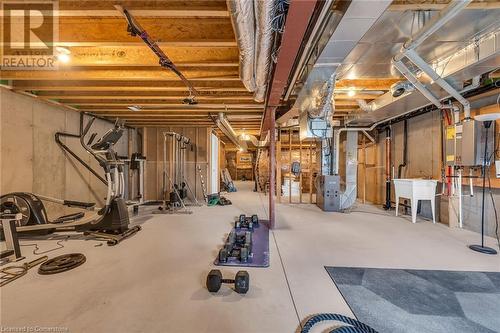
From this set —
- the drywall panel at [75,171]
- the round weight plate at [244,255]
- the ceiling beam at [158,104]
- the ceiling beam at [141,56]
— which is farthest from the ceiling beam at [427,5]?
the drywall panel at [75,171]

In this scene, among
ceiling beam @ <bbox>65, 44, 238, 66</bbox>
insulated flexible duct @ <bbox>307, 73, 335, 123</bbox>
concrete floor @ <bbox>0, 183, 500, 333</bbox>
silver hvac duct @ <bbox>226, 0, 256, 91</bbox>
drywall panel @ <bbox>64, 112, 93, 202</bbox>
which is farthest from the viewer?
drywall panel @ <bbox>64, 112, 93, 202</bbox>

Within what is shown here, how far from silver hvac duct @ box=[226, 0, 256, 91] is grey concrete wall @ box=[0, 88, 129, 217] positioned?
152 inches

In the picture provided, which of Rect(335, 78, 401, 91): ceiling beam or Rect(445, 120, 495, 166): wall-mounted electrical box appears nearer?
Rect(445, 120, 495, 166): wall-mounted electrical box

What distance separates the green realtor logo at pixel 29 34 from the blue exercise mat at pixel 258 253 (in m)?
2.88

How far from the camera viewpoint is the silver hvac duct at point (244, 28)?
1.37 meters

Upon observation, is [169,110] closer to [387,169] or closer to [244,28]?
[244,28]

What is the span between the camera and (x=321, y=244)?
2.93 metres

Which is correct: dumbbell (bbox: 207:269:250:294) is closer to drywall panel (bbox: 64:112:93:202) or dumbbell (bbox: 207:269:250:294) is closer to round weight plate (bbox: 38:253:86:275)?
round weight plate (bbox: 38:253:86:275)

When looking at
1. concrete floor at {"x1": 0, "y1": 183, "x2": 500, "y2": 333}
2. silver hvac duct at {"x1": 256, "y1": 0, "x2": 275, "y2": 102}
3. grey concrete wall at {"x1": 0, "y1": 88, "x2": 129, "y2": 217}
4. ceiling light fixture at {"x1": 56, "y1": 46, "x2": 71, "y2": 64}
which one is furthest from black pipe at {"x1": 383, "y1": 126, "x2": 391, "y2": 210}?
grey concrete wall at {"x1": 0, "y1": 88, "x2": 129, "y2": 217}

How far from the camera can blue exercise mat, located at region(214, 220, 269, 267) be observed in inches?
90.0

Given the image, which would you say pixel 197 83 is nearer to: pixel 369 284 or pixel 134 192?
pixel 369 284

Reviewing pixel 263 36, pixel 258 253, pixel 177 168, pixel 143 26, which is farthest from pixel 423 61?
pixel 177 168

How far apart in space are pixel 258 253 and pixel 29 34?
348 cm

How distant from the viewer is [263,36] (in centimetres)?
167
